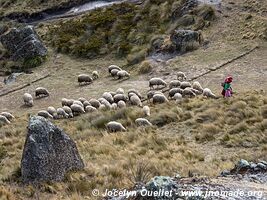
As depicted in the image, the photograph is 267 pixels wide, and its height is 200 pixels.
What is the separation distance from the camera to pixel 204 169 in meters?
13.5

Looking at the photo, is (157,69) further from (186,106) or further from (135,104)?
(186,106)

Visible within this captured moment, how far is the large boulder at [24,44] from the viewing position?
→ 123ft

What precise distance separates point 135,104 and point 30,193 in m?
11.8

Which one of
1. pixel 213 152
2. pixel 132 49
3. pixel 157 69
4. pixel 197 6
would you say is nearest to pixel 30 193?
pixel 213 152

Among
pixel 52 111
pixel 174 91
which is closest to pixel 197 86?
pixel 174 91

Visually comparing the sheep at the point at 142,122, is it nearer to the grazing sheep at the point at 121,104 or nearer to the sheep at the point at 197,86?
the grazing sheep at the point at 121,104

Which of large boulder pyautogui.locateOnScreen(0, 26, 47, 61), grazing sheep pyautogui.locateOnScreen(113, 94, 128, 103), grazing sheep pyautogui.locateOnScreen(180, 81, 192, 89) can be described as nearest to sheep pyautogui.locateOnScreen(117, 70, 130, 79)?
grazing sheep pyautogui.locateOnScreen(113, 94, 128, 103)

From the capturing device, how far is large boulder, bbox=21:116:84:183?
13281 millimetres

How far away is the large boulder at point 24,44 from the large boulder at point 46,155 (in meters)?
24.1

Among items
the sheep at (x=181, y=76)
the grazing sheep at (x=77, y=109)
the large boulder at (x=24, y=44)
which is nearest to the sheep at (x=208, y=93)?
the sheep at (x=181, y=76)

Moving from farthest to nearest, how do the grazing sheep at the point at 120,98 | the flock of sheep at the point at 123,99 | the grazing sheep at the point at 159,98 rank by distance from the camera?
the grazing sheep at the point at 120,98, the flock of sheep at the point at 123,99, the grazing sheep at the point at 159,98

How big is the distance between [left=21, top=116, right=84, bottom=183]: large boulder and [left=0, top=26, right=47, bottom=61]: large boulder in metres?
24.1

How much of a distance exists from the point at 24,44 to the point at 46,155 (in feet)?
86.3

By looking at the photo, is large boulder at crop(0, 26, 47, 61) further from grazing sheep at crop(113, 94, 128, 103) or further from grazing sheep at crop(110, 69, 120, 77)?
grazing sheep at crop(113, 94, 128, 103)
